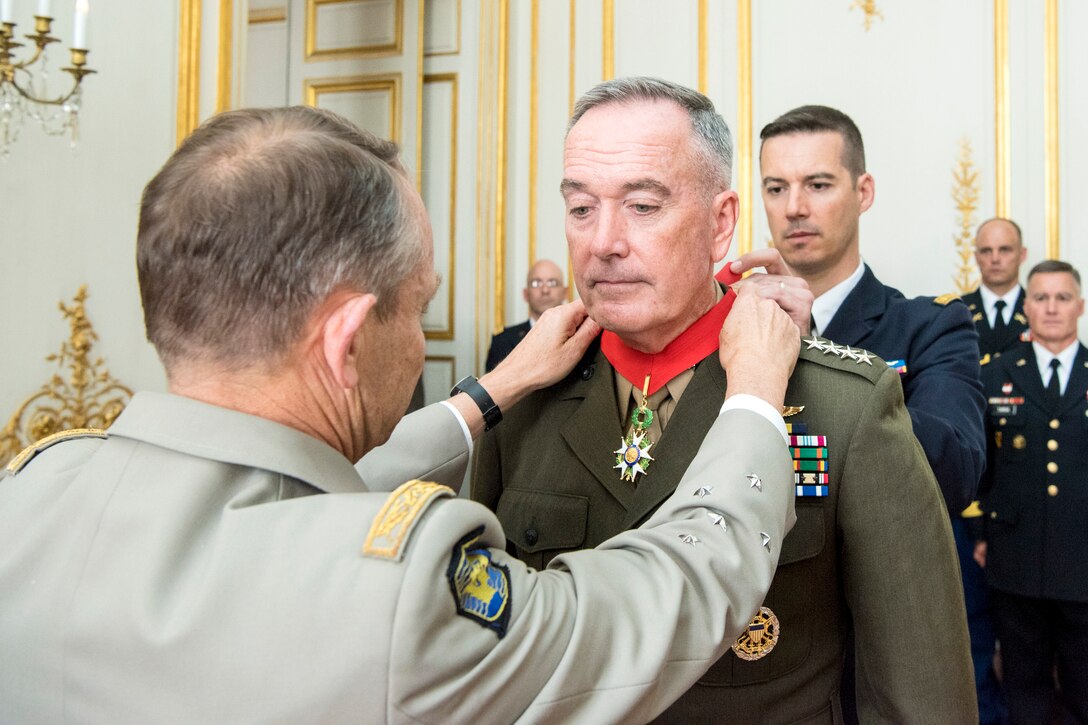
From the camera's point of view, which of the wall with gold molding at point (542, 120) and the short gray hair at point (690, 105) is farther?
the wall with gold molding at point (542, 120)

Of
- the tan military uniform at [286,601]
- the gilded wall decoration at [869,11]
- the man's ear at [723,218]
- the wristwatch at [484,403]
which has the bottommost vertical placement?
the tan military uniform at [286,601]

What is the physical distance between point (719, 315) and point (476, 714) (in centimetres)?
95

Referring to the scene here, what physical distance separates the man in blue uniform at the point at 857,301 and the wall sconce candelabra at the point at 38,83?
1809mm

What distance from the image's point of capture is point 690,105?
60.4 inches

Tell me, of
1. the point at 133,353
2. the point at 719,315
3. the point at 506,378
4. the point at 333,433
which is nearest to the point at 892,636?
the point at 719,315

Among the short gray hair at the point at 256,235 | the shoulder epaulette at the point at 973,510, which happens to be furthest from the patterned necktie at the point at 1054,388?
the short gray hair at the point at 256,235

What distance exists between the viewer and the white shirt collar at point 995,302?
4309 millimetres

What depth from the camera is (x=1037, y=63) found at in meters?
4.64

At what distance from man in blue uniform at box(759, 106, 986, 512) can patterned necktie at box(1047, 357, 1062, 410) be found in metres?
1.76

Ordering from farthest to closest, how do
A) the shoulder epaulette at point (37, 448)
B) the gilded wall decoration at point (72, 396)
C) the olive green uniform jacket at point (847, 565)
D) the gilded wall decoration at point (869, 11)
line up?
the gilded wall decoration at point (869, 11) < the gilded wall decoration at point (72, 396) < the olive green uniform jacket at point (847, 565) < the shoulder epaulette at point (37, 448)

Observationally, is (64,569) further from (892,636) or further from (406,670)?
(892,636)

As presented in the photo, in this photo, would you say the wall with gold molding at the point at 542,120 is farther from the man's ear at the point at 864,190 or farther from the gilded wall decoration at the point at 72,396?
the man's ear at the point at 864,190

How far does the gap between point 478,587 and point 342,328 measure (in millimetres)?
298

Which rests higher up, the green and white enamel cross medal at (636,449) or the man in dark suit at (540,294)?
the man in dark suit at (540,294)
